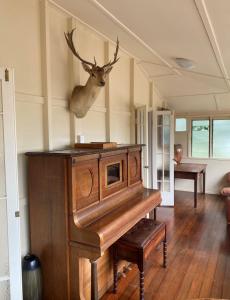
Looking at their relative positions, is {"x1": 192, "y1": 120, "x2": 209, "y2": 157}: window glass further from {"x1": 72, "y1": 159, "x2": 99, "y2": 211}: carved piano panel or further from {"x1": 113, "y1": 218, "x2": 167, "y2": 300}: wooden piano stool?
{"x1": 72, "y1": 159, "x2": 99, "y2": 211}: carved piano panel

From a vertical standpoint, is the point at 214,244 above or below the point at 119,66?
below

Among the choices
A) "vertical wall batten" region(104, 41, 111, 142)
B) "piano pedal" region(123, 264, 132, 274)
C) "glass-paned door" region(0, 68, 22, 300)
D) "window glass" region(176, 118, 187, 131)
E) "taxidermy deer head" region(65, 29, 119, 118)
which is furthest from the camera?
"window glass" region(176, 118, 187, 131)

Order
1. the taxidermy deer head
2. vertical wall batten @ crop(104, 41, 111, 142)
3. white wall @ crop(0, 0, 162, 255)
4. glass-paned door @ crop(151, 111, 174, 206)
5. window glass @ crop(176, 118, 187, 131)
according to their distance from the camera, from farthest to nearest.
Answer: window glass @ crop(176, 118, 187, 131), glass-paned door @ crop(151, 111, 174, 206), vertical wall batten @ crop(104, 41, 111, 142), the taxidermy deer head, white wall @ crop(0, 0, 162, 255)

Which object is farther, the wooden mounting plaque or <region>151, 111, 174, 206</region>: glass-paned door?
<region>151, 111, 174, 206</region>: glass-paned door

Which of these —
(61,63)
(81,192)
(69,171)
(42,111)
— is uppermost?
(61,63)

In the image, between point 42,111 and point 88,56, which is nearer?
point 42,111

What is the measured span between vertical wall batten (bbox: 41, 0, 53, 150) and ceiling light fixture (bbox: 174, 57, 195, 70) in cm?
183

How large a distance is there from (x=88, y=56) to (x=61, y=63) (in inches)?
21.2

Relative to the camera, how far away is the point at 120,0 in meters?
2.04

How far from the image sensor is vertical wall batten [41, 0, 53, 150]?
2.27 metres

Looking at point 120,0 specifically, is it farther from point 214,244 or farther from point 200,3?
point 214,244

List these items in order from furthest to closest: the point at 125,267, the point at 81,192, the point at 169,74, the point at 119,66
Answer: the point at 169,74, the point at 119,66, the point at 125,267, the point at 81,192

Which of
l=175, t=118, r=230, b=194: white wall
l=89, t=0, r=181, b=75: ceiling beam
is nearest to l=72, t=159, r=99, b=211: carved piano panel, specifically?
l=89, t=0, r=181, b=75: ceiling beam

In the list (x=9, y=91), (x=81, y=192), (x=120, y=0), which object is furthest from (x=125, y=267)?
(x=120, y=0)
